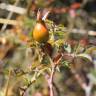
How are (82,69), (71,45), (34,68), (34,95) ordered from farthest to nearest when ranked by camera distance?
(82,69)
(34,95)
(71,45)
(34,68)

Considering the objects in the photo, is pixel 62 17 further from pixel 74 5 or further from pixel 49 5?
pixel 49 5

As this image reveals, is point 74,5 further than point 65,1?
No

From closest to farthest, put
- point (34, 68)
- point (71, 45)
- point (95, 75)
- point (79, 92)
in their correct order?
point (34, 68) → point (71, 45) → point (95, 75) → point (79, 92)

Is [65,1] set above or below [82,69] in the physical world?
above

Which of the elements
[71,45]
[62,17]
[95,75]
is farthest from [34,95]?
[62,17]

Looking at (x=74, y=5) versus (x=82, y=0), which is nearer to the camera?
(x=74, y=5)

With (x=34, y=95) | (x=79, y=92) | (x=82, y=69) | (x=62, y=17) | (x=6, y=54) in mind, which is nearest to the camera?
(x=34, y=95)

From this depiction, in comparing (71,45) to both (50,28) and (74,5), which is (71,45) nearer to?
(50,28)

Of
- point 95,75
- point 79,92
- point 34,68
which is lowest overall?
point 79,92

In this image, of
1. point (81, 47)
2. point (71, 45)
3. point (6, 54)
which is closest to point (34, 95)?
point (71, 45)
